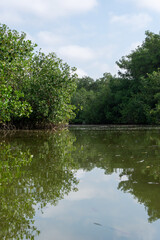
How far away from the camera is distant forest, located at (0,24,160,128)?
10.8 metres

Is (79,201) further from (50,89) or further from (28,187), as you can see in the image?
(50,89)

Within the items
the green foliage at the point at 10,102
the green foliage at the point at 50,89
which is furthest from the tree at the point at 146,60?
the green foliage at the point at 10,102

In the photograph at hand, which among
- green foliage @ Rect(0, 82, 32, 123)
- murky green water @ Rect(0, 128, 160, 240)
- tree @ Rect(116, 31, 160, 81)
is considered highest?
tree @ Rect(116, 31, 160, 81)

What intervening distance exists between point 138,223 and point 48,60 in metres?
18.2

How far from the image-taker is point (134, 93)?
38625 mm

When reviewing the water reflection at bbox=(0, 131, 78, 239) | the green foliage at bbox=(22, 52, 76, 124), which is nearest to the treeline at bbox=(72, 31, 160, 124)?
the green foliage at bbox=(22, 52, 76, 124)

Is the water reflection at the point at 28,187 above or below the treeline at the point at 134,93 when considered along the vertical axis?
below

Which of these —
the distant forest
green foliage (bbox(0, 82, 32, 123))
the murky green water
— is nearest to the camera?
the murky green water

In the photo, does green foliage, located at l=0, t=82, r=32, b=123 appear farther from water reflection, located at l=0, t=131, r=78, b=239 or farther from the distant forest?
water reflection, located at l=0, t=131, r=78, b=239

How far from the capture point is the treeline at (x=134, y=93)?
104 feet

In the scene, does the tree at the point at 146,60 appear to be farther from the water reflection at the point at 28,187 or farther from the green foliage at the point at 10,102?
the water reflection at the point at 28,187

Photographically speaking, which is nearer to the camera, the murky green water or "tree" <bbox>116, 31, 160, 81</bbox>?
the murky green water

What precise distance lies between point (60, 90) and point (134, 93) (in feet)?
73.9

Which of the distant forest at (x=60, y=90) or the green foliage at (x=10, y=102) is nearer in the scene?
the green foliage at (x=10, y=102)
